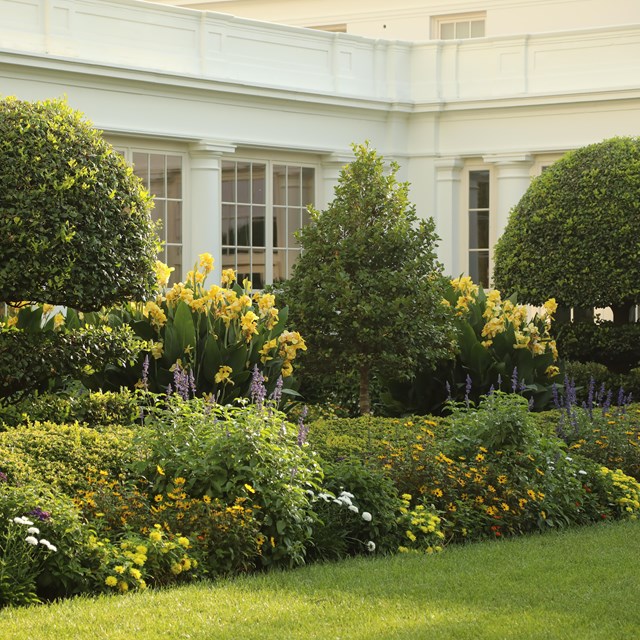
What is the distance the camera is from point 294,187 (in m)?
20.0

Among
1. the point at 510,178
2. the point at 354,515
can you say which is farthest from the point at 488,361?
the point at 510,178

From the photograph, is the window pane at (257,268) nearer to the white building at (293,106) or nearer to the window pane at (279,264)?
the white building at (293,106)

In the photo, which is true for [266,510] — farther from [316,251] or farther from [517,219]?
[517,219]

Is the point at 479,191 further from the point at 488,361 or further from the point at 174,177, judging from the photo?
the point at 488,361

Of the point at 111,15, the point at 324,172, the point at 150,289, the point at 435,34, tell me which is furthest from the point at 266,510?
the point at 435,34

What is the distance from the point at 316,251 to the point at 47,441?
4072 mm

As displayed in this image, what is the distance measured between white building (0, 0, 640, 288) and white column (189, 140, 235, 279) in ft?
0.06

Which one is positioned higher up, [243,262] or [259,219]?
[259,219]

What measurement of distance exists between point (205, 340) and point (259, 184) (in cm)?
915

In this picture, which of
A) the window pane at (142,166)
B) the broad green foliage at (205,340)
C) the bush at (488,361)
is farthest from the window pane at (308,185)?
the broad green foliage at (205,340)

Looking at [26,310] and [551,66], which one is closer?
[26,310]

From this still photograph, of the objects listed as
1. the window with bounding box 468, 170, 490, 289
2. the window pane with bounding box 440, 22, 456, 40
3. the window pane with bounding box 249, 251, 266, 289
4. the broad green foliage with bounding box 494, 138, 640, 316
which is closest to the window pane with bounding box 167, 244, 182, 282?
the window pane with bounding box 249, 251, 266, 289

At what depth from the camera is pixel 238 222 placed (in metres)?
19.4

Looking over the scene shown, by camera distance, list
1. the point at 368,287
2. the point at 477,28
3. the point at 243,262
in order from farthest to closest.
A: the point at 477,28
the point at 243,262
the point at 368,287
